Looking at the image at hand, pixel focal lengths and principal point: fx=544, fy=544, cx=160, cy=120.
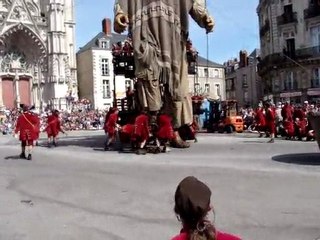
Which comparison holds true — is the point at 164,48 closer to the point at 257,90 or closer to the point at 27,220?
the point at 27,220

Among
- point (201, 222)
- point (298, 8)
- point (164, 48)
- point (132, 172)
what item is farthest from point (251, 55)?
point (201, 222)

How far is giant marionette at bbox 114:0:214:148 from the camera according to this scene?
1723cm

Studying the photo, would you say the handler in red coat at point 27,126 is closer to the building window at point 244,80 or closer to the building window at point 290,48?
the building window at point 290,48

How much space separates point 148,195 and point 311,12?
154 feet

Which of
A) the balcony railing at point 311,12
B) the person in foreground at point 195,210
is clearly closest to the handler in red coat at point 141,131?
the person in foreground at point 195,210

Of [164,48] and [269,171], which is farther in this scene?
[164,48]

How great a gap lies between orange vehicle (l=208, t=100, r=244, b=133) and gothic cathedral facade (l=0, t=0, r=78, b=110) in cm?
2532

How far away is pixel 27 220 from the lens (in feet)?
25.0

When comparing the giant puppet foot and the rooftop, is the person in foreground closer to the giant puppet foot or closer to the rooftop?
the giant puppet foot

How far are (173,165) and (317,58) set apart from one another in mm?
41416

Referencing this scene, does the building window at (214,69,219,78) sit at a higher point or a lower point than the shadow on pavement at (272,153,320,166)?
higher

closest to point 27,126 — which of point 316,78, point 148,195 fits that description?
point 148,195

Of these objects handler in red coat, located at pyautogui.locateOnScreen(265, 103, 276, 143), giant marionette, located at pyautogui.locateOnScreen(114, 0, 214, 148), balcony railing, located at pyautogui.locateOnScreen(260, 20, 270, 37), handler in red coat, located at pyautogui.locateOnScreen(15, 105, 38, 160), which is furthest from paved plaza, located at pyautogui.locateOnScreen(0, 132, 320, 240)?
balcony railing, located at pyautogui.locateOnScreen(260, 20, 270, 37)

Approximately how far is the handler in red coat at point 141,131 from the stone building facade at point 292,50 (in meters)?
37.8
